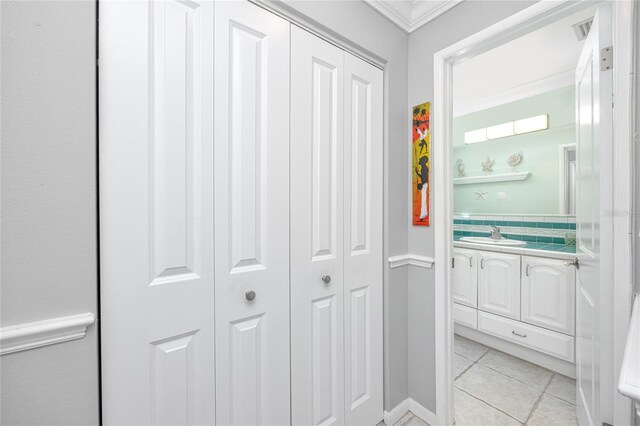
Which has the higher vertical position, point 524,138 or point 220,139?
point 524,138

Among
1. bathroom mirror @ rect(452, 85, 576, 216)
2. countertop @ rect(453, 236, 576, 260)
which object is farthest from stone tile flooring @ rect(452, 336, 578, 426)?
bathroom mirror @ rect(452, 85, 576, 216)

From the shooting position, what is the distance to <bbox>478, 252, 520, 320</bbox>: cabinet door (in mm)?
2357

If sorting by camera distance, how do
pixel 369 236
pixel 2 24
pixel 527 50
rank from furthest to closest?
pixel 527 50 → pixel 369 236 → pixel 2 24

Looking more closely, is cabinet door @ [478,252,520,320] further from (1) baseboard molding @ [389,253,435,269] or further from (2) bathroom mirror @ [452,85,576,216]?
(1) baseboard molding @ [389,253,435,269]

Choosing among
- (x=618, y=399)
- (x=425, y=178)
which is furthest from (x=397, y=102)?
(x=618, y=399)

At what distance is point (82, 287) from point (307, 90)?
1.12 meters

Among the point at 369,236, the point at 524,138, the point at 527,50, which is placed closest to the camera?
the point at 369,236

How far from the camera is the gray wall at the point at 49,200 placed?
25.8 inches

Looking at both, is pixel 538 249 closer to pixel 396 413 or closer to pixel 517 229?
pixel 517 229

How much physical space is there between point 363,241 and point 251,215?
27.9 inches

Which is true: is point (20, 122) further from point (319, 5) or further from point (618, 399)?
point (618, 399)

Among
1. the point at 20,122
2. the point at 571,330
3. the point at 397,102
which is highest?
the point at 397,102

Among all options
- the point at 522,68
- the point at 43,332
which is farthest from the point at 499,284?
the point at 43,332

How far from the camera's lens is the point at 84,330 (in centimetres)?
74
